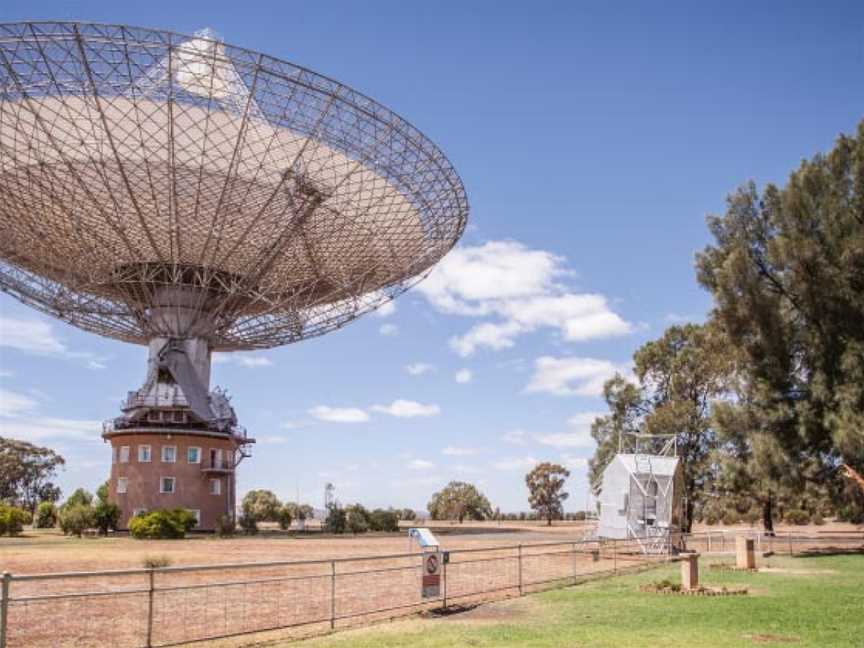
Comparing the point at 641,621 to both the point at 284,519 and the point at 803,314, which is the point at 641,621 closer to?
the point at 803,314

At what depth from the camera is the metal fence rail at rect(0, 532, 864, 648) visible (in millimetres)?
12492

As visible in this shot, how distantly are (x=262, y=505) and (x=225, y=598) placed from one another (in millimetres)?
67844

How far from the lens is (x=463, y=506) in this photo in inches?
4040

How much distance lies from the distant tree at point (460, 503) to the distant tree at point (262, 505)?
93.3ft

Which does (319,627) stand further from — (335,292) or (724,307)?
(335,292)

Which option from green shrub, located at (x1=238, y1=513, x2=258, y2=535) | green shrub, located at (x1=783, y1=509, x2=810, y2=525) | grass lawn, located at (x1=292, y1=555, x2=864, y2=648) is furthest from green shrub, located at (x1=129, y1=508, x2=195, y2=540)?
green shrub, located at (x1=783, y1=509, x2=810, y2=525)

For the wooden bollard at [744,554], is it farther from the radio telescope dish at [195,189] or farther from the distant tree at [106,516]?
the distant tree at [106,516]

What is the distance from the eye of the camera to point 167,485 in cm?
5694

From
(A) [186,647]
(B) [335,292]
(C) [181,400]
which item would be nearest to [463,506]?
(C) [181,400]

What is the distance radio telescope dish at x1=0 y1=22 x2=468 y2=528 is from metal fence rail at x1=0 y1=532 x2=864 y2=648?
63.6 feet

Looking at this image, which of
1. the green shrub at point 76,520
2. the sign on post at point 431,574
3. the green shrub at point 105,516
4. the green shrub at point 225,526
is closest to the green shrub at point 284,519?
the green shrub at point 225,526

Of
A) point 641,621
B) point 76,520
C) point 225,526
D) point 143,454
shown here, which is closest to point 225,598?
point 641,621

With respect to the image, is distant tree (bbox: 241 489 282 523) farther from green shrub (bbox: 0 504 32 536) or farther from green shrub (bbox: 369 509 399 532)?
green shrub (bbox: 0 504 32 536)

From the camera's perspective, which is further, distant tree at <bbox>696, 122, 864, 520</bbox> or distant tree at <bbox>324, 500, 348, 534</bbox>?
distant tree at <bbox>324, 500, 348, 534</bbox>
